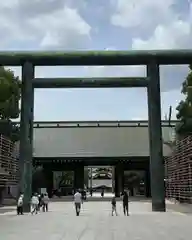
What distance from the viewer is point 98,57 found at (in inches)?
1181

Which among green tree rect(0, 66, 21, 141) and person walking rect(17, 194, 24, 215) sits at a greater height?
green tree rect(0, 66, 21, 141)

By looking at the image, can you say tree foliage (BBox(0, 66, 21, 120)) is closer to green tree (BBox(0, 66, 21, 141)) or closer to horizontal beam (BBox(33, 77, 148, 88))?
green tree (BBox(0, 66, 21, 141))

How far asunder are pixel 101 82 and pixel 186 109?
13958 millimetres

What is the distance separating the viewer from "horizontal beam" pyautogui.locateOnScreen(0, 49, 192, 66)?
29.9 m

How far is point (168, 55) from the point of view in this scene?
1184 inches

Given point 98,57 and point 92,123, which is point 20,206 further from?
point 92,123

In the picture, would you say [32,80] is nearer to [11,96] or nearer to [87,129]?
[11,96]

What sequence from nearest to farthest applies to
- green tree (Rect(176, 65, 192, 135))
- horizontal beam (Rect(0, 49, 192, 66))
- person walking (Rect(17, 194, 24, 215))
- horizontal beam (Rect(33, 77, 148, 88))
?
person walking (Rect(17, 194, 24, 215)) < horizontal beam (Rect(0, 49, 192, 66)) < horizontal beam (Rect(33, 77, 148, 88)) < green tree (Rect(176, 65, 192, 135))

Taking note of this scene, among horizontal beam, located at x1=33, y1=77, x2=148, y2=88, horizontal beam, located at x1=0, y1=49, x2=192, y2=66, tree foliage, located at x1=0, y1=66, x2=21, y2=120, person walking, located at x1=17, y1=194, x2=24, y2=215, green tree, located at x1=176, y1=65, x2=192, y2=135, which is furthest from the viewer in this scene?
tree foliage, located at x1=0, y1=66, x2=21, y2=120

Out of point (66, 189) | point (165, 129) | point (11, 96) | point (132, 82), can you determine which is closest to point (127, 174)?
point (66, 189)

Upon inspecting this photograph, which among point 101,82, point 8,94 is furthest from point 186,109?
point 8,94

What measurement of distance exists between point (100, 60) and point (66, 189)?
174 feet

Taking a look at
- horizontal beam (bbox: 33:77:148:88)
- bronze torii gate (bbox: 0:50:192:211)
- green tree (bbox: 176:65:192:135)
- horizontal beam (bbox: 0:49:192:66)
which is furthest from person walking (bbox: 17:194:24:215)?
green tree (bbox: 176:65:192:135)

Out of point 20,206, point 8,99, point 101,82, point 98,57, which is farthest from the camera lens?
point 8,99
